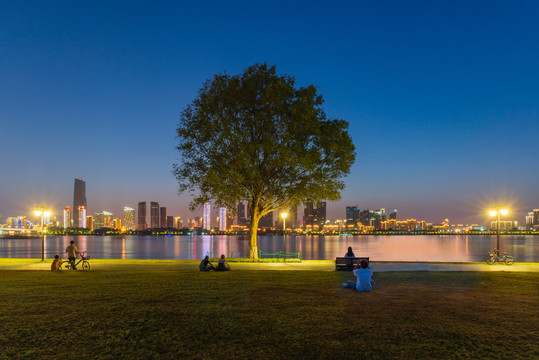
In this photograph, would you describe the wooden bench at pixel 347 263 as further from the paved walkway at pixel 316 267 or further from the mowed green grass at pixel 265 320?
the mowed green grass at pixel 265 320

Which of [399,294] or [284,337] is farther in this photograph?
[399,294]

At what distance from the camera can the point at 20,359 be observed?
6902 mm

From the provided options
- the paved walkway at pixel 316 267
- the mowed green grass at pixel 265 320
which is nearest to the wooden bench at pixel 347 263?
the paved walkway at pixel 316 267

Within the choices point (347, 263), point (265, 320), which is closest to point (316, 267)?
point (347, 263)

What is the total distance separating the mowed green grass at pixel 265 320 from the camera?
24.2 feet

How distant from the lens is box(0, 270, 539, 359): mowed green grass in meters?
7.36

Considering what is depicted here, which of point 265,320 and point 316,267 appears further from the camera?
point 316,267

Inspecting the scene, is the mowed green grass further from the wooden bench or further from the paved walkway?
the paved walkway

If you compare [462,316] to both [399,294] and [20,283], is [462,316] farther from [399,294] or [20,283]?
[20,283]

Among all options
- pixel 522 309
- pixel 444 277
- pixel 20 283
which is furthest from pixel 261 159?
pixel 522 309

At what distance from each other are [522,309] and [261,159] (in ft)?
66.9

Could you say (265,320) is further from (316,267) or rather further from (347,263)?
(316,267)

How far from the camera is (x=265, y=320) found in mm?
9383

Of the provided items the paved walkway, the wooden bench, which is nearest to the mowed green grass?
the wooden bench
